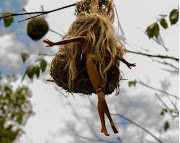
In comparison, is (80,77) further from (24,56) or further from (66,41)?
(24,56)

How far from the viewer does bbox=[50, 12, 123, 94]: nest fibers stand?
3.50ft

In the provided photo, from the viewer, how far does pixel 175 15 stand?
144 centimetres

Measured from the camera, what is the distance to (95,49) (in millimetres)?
1035

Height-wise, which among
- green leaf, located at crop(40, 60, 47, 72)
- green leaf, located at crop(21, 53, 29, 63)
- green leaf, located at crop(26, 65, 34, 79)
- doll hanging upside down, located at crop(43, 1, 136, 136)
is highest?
doll hanging upside down, located at crop(43, 1, 136, 136)

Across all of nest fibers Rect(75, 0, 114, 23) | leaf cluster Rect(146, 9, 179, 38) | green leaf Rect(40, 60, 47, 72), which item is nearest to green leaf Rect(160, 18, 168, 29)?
leaf cluster Rect(146, 9, 179, 38)

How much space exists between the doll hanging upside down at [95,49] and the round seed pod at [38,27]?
0.65 metres

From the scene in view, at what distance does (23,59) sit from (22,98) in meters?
7.66

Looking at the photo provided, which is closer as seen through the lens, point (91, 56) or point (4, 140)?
point (91, 56)

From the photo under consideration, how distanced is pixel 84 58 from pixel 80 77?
9 cm

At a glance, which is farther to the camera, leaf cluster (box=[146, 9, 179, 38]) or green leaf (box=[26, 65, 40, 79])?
green leaf (box=[26, 65, 40, 79])

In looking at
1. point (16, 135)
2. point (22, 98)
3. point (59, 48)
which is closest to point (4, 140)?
point (16, 135)

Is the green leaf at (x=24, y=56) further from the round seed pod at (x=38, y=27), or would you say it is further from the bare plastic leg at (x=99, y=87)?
the bare plastic leg at (x=99, y=87)

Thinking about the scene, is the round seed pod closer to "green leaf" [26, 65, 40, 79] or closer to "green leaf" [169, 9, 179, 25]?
"green leaf" [26, 65, 40, 79]

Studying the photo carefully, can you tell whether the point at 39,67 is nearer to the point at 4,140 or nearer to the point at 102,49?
the point at 102,49
